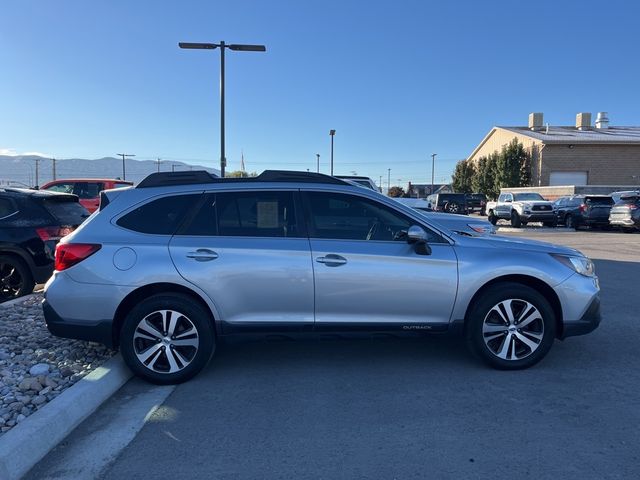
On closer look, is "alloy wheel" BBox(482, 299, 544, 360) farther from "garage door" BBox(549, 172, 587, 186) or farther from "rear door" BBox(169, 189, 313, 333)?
"garage door" BBox(549, 172, 587, 186)

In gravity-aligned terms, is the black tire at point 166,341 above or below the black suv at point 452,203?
below

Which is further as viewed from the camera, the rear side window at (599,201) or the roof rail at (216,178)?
the rear side window at (599,201)

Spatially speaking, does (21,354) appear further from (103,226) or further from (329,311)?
(329,311)

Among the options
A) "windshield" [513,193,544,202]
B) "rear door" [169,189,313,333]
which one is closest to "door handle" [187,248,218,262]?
"rear door" [169,189,313,333]

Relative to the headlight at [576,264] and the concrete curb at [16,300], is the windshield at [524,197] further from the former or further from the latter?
the concrete curb at [16,300]

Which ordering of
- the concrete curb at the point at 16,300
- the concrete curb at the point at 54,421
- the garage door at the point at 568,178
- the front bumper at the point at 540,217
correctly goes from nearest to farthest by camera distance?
1. the concrete curb at the point at 54,421
2. the concrete curb at the point at 16,300
3. the front bumper at the point at 540,217
4. the garage door at the point at 568,178

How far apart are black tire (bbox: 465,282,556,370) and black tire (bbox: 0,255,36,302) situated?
20.1ft

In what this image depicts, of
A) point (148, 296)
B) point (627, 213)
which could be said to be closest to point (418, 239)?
point (148, 296)

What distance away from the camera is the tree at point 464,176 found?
173 feet

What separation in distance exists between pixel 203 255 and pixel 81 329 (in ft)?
4.04

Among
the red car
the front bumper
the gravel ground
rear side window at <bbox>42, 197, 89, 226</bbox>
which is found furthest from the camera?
the front bumper

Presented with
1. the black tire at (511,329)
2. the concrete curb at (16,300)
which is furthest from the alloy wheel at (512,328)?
the concrete curb at (16,300)

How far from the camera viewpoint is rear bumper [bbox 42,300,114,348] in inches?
170

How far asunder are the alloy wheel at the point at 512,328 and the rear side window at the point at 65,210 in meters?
6.27
